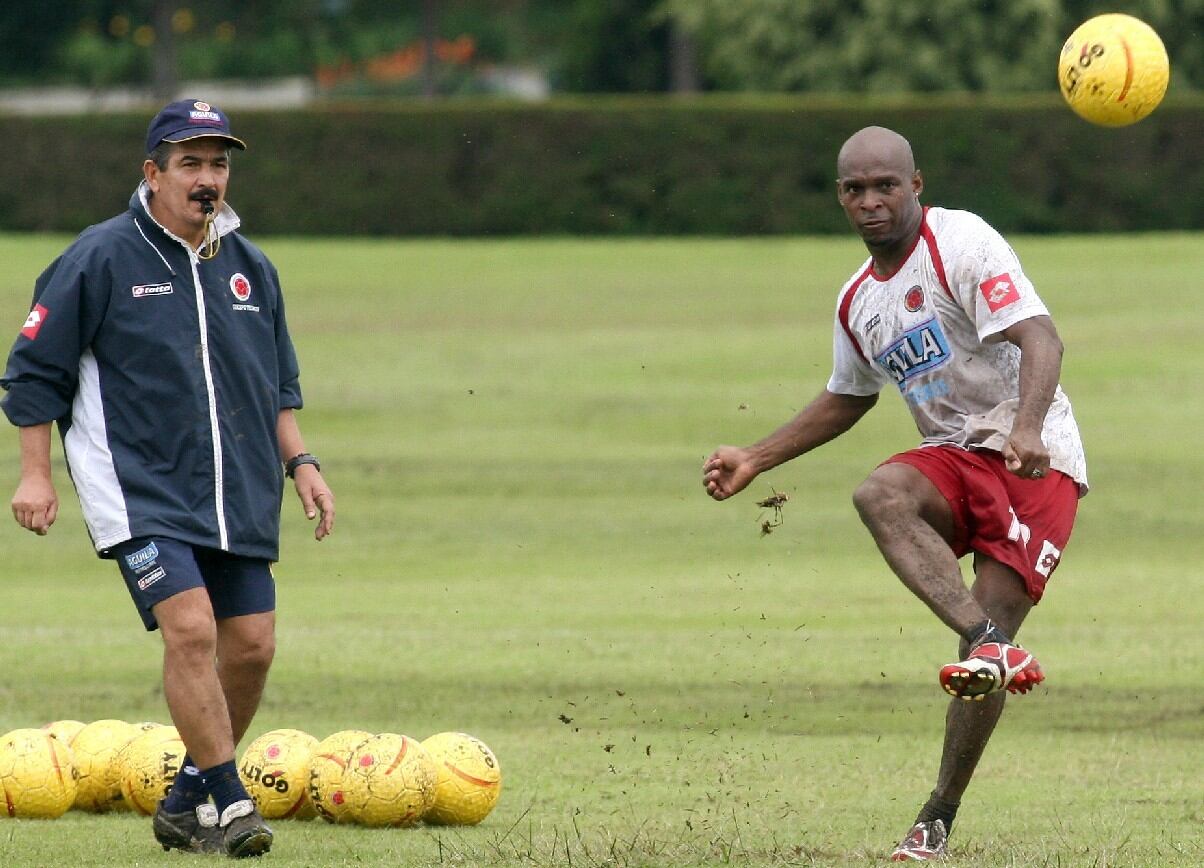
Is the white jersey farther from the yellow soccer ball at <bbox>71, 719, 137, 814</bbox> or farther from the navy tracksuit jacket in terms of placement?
the yellow soccer ball at <bbox>71, 719, 137, 814</bbox>

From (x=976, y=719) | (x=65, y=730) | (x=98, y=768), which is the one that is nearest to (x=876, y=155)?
(x=976, y=719)

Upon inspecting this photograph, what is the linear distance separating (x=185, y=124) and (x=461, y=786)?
7.77 feet

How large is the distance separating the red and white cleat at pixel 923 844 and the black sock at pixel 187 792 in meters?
2.17

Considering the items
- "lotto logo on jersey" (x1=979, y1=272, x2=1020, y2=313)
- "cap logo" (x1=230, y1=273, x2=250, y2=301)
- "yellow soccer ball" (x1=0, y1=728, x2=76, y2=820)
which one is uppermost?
"lotto logo on jersey" (x1=979, y1=272, x2=1020, y2=313)

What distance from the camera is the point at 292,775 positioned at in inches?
308

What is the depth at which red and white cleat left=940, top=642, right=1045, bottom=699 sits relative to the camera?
21.6ft

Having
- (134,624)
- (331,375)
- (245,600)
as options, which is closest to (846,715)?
(245,600)

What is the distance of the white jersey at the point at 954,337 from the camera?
7223 mm

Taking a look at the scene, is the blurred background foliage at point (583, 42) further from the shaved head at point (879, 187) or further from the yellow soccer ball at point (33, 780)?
the yellow soccer ball at point (33, 780)

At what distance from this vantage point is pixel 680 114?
123 ft

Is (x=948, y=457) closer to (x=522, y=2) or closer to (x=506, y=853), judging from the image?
(x=506, y=853)

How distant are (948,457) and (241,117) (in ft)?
106

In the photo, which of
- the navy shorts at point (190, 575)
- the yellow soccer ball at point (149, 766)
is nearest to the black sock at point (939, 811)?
the navy shorts at point (190, 575)

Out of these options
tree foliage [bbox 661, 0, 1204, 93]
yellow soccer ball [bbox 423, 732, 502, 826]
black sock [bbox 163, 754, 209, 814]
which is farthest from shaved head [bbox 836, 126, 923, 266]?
tree foliage [bbox 661, 0, 1204, 93]
